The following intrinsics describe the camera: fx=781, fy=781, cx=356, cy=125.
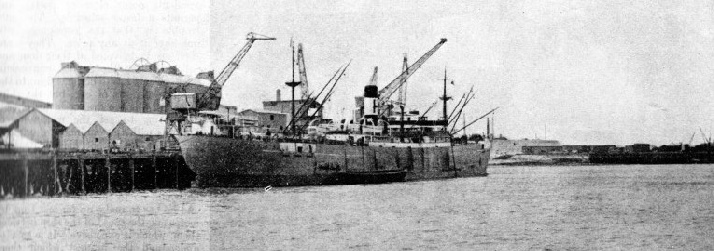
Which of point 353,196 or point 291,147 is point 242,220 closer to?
point 353,196

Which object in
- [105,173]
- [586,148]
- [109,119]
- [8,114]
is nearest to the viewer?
[8,114]

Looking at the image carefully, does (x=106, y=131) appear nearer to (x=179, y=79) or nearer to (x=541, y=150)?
(x=179, y=79)

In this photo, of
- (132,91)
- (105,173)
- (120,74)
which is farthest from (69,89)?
(105,173)

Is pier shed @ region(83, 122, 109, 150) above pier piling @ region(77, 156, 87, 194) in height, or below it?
above

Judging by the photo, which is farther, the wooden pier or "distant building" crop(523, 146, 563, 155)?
"distant building" crop(523, 146, 563, 155)

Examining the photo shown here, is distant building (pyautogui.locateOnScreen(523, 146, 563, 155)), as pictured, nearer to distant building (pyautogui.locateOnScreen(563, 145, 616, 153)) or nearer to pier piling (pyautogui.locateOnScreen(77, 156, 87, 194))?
distant building (pyautogui.locateOnScreen(563, 145, 616, 153))

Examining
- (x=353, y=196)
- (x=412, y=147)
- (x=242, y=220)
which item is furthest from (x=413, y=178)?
(x=242, y=220)

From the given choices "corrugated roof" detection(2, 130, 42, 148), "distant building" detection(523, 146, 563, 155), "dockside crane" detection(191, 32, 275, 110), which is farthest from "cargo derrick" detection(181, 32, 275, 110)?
"distant building" detection(523, 146, 563, 155)
